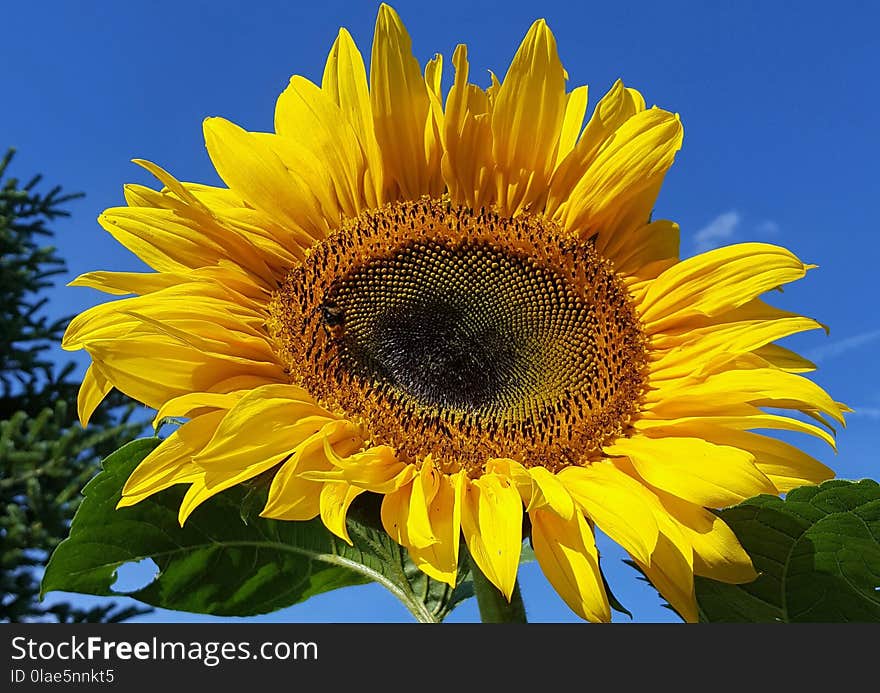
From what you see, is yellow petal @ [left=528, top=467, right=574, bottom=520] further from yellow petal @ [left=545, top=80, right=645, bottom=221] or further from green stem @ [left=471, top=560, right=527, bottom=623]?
yellow petal @ [left=545, top=80, right=645, bottom=221]

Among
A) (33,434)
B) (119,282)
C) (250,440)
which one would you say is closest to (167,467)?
(250,440)

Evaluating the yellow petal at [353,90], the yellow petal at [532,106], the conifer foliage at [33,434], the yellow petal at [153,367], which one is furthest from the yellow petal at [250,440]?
the conifer foliage at [33,434]

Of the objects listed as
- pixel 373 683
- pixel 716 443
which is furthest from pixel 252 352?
pixel 716 443

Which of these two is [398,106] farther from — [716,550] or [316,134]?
[716,550]

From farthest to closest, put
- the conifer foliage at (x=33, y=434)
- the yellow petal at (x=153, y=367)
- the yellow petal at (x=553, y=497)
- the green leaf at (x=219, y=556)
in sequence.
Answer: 1. the conifer foliage at (x=33, y=434)
2. the green leaf at (x=219, y=556)
3. the yellow petal at (x=153, y=367)
4. the yellow petal at (x=553, y=497)

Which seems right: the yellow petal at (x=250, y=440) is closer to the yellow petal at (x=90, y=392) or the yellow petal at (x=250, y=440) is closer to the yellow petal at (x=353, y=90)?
the yellow petal at (x=90, y=392)

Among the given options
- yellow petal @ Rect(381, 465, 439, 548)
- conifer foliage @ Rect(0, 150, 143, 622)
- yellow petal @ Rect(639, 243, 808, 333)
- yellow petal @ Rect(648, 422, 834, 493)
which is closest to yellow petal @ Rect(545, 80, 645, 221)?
yellow petal @ Rect(639, 243, 808, 333)
